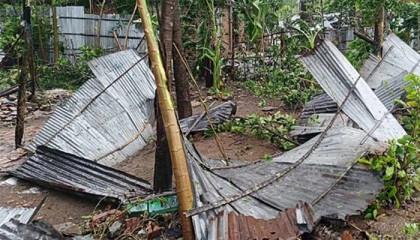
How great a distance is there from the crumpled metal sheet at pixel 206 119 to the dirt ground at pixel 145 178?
0.17 metres

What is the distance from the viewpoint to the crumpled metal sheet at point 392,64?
6.28 metres

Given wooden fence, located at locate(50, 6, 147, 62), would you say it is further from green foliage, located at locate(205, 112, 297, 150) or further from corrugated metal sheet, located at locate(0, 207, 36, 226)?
corrugated metal sheet, located at locate(0, 207, 36, 226)

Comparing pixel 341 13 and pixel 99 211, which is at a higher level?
pixel 341 13

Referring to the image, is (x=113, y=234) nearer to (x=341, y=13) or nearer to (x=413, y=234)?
(x=413, y=234)

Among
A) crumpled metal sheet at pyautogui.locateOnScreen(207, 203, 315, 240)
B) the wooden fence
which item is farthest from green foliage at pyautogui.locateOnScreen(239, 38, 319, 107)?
crumpled metal sheet at pyautogui.locateOnScreen(207, 203, 315, 240)

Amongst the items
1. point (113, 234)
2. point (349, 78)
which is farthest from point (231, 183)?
point (349, 78)

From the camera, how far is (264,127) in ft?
19.4

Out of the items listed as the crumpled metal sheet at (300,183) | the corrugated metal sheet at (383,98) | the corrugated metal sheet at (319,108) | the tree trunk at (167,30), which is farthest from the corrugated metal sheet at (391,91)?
the tree trunk at (167,30)

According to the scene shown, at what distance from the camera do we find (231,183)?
346cm

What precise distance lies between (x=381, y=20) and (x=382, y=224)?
175 inches

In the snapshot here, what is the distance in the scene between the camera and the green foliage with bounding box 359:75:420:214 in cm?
370

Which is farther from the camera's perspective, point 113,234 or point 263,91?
point 263,91

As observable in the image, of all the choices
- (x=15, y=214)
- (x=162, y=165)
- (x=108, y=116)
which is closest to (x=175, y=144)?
(x=162, y=165)

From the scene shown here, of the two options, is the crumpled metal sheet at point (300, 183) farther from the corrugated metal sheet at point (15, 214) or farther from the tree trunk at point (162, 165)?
the corrugated metal sheet at point (15, 214)
